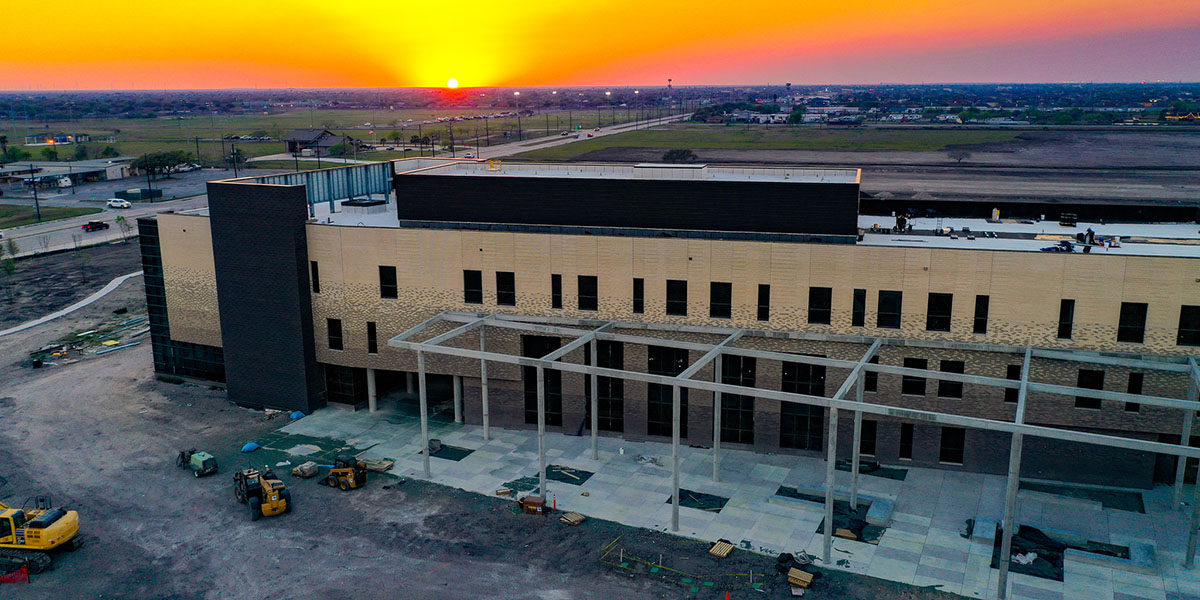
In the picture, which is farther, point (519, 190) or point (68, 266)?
point (68, 266)

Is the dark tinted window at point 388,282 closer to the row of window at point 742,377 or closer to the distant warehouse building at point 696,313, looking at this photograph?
the distant warehouse building at point 696,313

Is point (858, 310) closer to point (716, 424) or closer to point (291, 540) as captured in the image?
point (716, 424)

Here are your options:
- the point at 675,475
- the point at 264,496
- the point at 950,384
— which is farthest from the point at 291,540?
the point at 950,384

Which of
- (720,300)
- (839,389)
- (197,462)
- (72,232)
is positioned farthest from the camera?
(72,232)

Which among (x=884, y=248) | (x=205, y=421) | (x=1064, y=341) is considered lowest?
(x=205, y=421)

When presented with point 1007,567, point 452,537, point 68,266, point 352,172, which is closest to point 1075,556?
point 1007,567

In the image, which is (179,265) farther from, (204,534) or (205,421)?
(204,534)

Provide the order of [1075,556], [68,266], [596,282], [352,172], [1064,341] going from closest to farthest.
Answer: [1075,556] → [1064,341] → [596,282] → [352,172] → [68,266]
